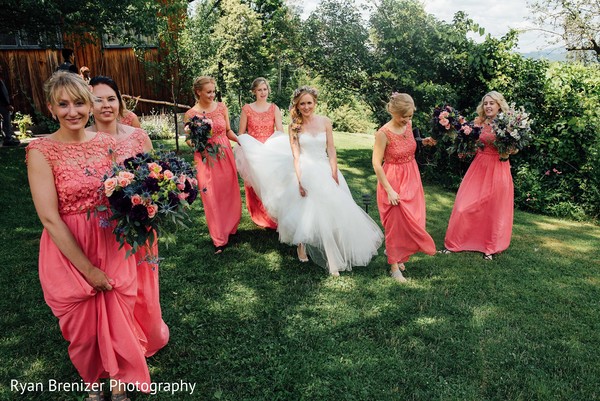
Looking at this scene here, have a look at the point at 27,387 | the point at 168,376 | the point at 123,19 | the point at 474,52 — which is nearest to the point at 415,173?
the point at 168,376

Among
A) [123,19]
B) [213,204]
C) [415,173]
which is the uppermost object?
[123,19]

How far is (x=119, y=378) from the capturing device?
3.41 m

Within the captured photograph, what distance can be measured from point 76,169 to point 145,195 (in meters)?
0.57

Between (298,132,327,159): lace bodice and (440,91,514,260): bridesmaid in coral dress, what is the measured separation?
250 cm

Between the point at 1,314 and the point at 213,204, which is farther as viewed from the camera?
the point at 213,204

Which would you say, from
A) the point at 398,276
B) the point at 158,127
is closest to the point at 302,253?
the point at 398,276

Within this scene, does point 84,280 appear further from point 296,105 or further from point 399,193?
point 399,193

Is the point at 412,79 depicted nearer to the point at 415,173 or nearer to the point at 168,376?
the point at 415,173

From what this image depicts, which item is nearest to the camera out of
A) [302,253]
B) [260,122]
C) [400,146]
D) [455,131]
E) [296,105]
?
[400,146]

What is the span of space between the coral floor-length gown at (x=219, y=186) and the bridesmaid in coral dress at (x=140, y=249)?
8.68ft

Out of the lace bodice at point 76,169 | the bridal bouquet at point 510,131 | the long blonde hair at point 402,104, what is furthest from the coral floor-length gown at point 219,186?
the bridal bouquet at point 510,131

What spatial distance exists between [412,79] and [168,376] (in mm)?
9268

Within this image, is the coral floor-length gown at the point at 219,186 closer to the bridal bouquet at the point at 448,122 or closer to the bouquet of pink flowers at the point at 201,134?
the bouquet of pink flowers at the point at 201,134

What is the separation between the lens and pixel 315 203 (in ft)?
19.3
